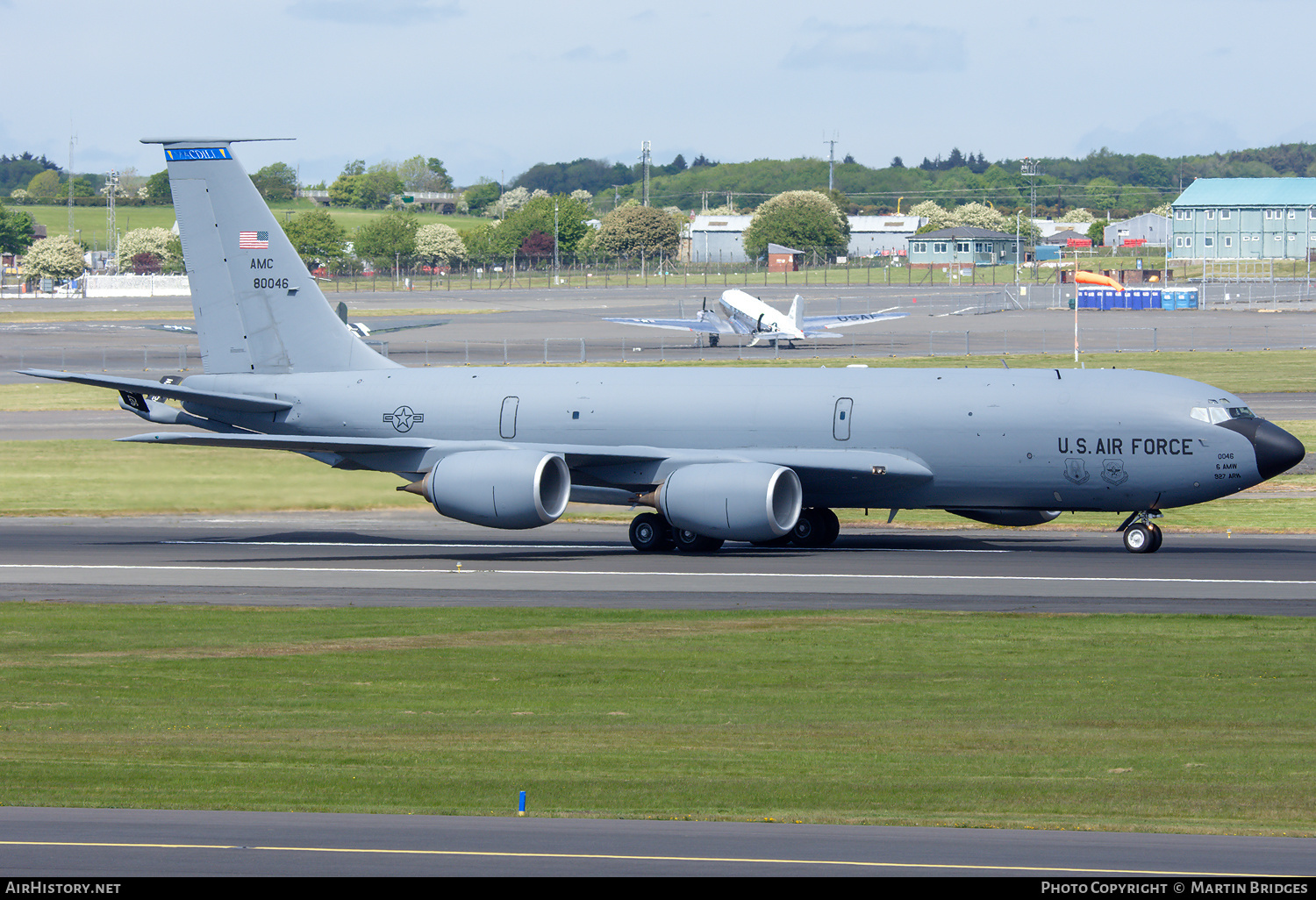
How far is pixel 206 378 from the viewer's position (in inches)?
1625

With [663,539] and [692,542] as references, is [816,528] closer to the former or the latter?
[692,542]

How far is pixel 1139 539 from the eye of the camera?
3597cm

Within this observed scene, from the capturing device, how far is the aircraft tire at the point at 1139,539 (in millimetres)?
35875

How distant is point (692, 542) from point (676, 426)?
2.93 meters

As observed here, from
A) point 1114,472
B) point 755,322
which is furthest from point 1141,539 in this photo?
point 755,322

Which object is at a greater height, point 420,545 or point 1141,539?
point 1141,539

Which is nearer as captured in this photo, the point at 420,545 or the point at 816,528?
the point at 816,528

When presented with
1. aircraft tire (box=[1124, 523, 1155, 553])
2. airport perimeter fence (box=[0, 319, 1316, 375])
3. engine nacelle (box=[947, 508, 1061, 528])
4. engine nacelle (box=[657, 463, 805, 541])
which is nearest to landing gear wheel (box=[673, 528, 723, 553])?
engine nacelle (box=[657, 463, 805, 541])

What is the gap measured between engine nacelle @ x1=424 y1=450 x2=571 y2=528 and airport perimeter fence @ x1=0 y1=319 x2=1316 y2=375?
55.5 m

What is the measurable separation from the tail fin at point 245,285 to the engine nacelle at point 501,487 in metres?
6.67

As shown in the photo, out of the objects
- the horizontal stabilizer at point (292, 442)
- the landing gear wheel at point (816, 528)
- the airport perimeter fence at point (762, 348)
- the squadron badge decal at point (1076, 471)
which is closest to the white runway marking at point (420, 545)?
Answer: the landing gear wheel at point (816, 528)

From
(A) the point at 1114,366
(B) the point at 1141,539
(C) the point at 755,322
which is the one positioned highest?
(C) the point at 755,322
